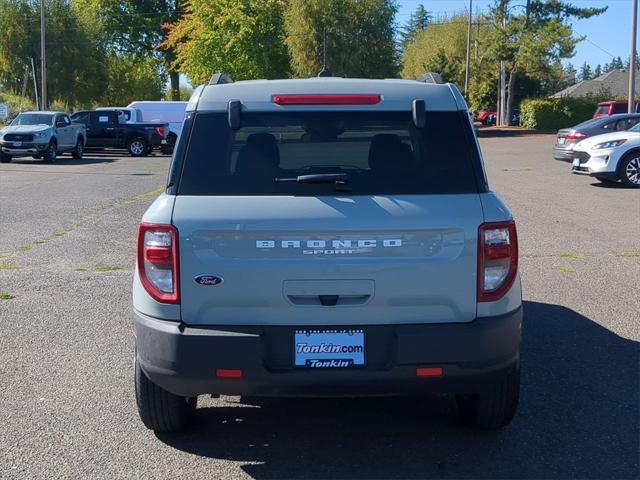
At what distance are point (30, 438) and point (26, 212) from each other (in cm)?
1053

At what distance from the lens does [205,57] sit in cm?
5119

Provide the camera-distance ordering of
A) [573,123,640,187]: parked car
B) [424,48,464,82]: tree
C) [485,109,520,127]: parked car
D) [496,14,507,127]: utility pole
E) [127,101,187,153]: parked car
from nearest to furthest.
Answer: [573,123,640,187]: parked car → [127,101,187,153]: parked car → [496,14,507,127]: utility pole → [424,48,464,82]: tree → [485,109,520,127]: parked car

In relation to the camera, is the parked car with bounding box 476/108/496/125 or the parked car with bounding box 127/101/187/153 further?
the parked car with bounding box 476/108/496/125

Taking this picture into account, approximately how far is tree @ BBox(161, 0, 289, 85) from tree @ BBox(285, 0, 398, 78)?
5.74 feet

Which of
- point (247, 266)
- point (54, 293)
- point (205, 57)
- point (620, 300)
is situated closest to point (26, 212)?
point (54, 293)

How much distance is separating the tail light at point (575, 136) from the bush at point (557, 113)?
35174mm

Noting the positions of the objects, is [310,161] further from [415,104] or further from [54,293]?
[54,293]

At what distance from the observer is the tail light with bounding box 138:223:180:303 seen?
3926 mm

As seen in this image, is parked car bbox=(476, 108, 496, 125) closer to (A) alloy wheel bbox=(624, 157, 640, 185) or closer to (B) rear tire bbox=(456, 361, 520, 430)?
(A) alloy wheel bbox=(624, 157, 640, 185)

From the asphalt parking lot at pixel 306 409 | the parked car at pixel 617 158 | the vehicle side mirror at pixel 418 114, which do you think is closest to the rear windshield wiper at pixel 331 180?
the vehicle side mirror at pixel 418 114

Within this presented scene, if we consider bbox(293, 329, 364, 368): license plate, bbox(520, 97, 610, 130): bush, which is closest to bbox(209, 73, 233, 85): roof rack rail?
bbox(293, 329, 364, 368): license plate

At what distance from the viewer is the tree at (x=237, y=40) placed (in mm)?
50562

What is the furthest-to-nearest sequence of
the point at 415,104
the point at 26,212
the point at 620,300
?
the point at 26,212
the point at 620,300
the point at 415,104

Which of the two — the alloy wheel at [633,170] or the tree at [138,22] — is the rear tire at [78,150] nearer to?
the alloy wheel at [633,170]
